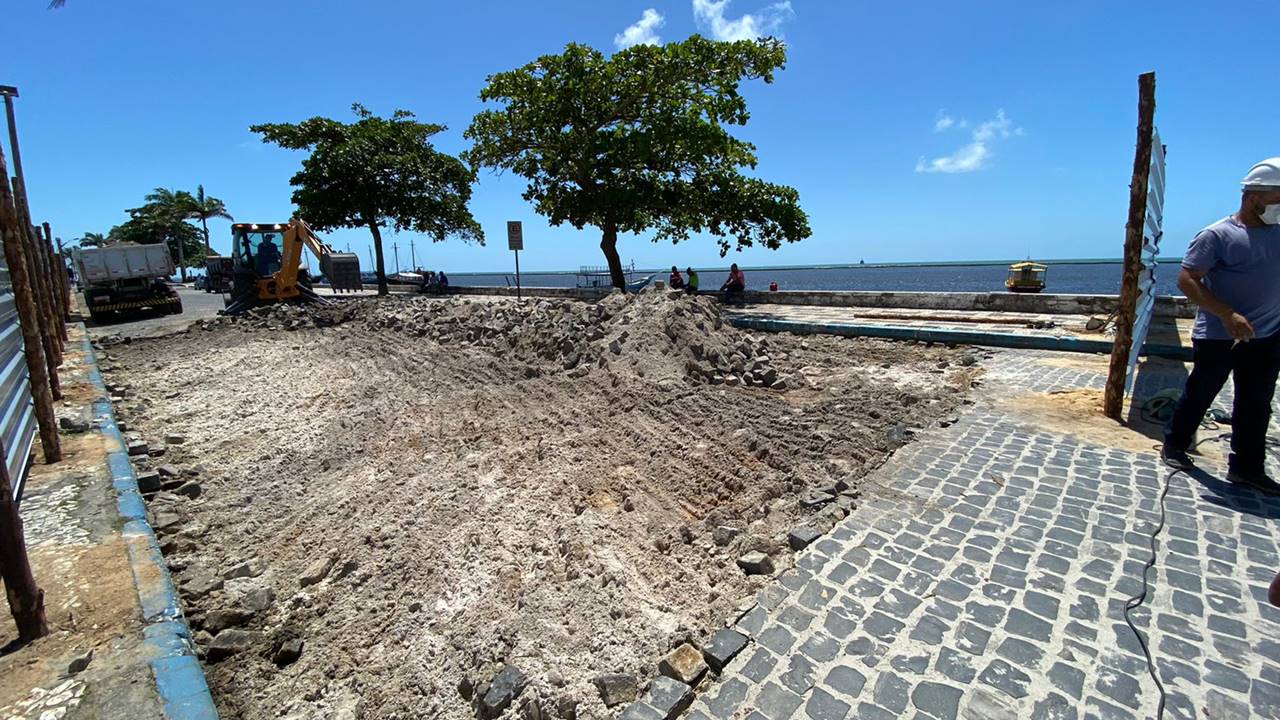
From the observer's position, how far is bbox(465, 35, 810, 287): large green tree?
50.5ft

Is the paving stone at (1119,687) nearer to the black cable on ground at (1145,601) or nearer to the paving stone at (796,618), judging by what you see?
the black cable on ground at (1145,601)

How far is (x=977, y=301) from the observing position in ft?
45.6

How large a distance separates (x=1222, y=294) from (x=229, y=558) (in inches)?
286

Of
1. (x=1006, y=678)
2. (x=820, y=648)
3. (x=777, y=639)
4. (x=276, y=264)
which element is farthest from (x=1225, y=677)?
(x=276, y=264)

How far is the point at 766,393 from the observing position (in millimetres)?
7047

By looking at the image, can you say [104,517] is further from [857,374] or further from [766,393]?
[857,374]

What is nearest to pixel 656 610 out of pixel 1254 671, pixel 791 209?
pixel 1254 671

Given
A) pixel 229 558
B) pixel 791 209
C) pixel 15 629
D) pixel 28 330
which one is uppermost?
pixel 791 209

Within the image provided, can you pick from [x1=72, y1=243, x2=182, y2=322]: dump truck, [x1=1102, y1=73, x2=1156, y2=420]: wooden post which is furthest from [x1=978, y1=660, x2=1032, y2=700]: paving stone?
[x1=72, y1=243, x2=182, y2=322]: dump truck

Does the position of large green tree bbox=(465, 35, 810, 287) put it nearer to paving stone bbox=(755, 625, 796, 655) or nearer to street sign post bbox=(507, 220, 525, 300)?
street sign post bbox=(507, 220, 525, 300)

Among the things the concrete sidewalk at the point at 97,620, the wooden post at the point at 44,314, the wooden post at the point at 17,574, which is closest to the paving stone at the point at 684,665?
the concrete sidewalk at the point at 97,620

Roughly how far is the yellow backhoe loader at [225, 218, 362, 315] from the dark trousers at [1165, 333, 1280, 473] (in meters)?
17.6

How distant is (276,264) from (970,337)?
706 inches

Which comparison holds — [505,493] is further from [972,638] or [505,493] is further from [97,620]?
[972,638]
